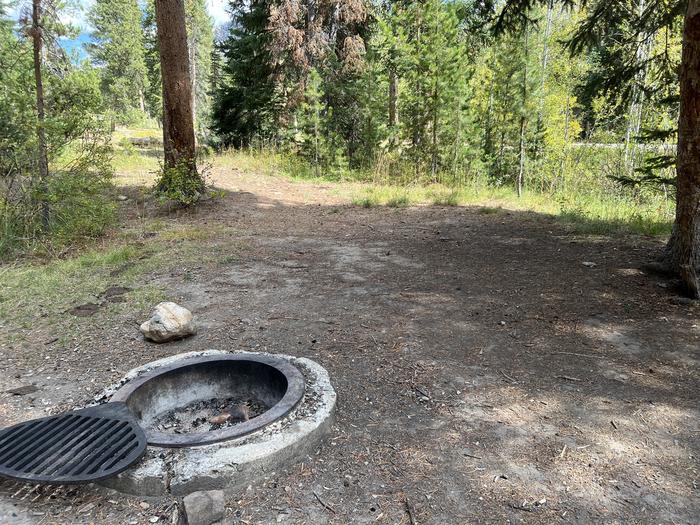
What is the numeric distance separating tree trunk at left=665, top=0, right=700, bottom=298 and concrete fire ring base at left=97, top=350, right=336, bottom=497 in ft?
11.3

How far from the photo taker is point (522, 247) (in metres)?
6.04

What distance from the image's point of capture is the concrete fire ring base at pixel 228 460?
A: 78.7 inches

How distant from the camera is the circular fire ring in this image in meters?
2.59

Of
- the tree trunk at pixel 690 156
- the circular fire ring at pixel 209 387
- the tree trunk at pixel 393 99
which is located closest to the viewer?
the circular fire ring at pixel 209 387

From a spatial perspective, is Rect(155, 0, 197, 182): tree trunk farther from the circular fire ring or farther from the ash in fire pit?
the ash in fire pit

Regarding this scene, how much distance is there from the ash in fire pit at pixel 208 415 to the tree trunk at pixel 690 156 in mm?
3662

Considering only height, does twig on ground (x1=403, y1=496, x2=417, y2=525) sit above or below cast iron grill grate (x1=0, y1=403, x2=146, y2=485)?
below

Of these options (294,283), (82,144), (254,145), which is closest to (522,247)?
(294,283)

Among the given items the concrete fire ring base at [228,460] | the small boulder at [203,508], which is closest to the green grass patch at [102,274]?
the concrete fire ring base at [228,460]

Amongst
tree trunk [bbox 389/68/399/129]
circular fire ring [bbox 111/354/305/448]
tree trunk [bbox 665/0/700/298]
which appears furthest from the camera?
tree trunk [bbox 389/68/399/129]

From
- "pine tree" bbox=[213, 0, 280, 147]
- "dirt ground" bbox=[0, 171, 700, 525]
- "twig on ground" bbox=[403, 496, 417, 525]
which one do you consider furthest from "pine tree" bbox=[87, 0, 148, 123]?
"twig on ground" bbox=[403, 496, 417, 525]

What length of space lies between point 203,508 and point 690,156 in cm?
440

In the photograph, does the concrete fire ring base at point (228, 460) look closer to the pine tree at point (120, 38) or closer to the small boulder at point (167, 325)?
the small boulder at point (167, 325)

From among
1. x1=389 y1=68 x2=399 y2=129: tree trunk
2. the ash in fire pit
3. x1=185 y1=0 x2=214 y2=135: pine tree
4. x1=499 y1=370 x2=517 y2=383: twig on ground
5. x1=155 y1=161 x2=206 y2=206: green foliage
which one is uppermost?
x1=185 y1=0 x2=214 y2=135: pine tree
